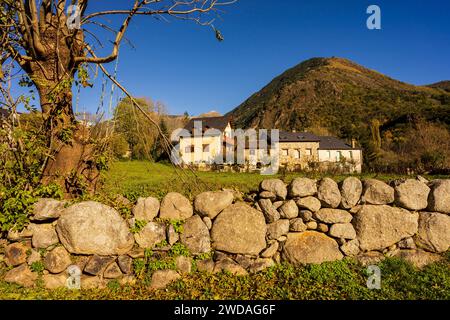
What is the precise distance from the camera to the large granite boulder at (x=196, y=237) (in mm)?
4566

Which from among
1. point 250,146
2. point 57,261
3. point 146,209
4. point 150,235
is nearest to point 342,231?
point 150,235

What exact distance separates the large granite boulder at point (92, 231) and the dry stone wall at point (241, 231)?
1 cm

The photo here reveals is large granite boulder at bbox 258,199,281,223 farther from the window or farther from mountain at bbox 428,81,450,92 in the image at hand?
mountain at bbox 428,81,450,92

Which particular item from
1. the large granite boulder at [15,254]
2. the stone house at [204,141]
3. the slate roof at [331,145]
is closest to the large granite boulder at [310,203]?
the large granite boulder at [15,254]

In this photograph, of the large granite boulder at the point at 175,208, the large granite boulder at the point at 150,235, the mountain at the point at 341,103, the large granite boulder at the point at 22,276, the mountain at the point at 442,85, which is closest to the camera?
the large granite boulder at the point at 22,276

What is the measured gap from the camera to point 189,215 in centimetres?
476

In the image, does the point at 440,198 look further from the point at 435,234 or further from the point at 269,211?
the point at 269,211

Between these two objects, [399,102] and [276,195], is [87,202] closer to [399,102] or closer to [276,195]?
[276,195]

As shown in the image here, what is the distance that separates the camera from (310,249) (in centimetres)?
476

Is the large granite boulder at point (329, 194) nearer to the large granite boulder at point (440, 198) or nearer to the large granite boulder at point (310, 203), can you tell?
the large granite boulder at point (310, 203)

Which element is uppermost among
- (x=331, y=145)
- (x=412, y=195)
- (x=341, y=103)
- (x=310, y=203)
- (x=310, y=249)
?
(x=341, y=103)

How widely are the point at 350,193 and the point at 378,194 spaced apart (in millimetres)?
545

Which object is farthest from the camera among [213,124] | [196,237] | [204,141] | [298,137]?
[298,137]
